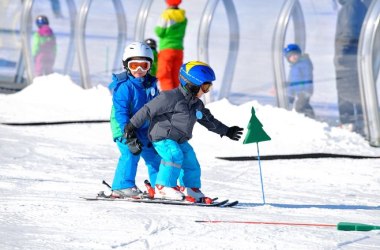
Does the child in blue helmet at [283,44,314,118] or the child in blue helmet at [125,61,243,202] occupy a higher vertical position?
the child in blue helmet at [283,44,314,118]

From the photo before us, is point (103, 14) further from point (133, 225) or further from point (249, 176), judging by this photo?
point (133, 225)

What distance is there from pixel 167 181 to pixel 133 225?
1.40 meters

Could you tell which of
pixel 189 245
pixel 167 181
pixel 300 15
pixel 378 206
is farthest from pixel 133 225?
pixel 300 15

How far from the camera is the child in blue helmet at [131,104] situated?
8.43 meters

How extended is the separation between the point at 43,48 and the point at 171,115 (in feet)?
36.1

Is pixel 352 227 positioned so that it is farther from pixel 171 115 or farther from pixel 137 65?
pixel 137 65

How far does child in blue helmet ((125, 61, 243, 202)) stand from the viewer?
8172mm

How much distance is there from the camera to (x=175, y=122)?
27.1 feet

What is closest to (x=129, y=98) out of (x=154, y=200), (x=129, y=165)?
(x=129, y=165)

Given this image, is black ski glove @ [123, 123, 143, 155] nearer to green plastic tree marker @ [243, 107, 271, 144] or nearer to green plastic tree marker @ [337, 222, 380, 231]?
green plastic tree marker @ [243, 107, 271, 144]

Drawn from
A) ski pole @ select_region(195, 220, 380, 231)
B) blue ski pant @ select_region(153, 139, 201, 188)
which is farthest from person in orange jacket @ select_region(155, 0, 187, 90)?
ski pole @ select_region(195, 220, 380, 231)

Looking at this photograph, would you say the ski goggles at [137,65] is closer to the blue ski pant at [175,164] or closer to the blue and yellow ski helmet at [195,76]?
the blue and yellow ski helmet at [195,76]

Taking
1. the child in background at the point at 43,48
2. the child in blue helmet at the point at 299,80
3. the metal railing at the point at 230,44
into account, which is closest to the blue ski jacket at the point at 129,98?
the child in blue helmet at the point at 299,80

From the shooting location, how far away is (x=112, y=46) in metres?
17.6
